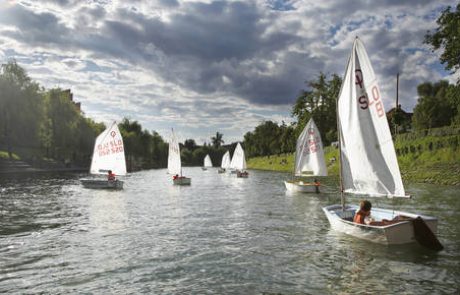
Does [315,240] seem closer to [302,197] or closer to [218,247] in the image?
[218,247]

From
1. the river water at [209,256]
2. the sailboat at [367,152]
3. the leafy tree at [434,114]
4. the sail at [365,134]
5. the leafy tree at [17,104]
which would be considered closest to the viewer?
the river water at [209,256]

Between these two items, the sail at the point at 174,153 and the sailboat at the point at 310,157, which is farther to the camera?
the sail at the point at 174,153

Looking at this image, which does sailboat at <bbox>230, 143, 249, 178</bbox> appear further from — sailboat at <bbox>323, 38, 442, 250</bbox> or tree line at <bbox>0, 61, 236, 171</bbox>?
sailboat at <bbox>323, 38, 442, 250</bbox>

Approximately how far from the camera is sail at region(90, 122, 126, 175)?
56.5m

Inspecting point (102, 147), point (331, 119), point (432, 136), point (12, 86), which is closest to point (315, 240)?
point (102, 147)

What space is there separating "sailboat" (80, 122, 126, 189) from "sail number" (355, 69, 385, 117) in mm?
40488

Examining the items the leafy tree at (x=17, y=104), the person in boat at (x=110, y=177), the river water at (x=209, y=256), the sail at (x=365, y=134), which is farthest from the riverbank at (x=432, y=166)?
the leafy tree at (x=17, y=104)

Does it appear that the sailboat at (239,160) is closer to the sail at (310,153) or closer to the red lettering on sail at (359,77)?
the sail at (310,153)

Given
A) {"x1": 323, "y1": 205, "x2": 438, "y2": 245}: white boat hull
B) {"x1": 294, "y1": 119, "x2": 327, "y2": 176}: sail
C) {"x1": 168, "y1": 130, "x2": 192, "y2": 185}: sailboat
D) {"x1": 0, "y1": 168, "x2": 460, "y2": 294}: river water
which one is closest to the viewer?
{"x1": 0, "y1": 168, "x2": 460, "y2": 294}: river water

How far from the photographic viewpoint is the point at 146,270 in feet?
54.9

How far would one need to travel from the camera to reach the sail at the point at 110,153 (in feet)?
185

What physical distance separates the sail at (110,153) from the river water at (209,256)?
23256 mm

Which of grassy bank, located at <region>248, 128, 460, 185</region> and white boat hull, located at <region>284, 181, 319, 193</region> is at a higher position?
grassy bank, located at <region>248, 128, 460, 185</region>

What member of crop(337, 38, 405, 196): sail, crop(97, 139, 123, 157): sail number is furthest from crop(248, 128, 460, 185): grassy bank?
crop(97, 139, 123, 157): sail number
